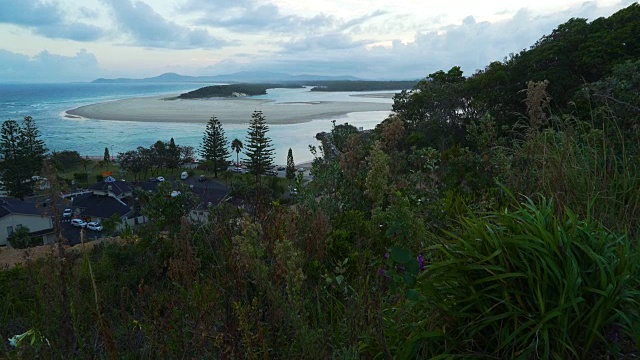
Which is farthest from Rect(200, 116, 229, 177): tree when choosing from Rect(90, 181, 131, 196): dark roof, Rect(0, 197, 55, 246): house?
Rect(0, 197, 55, 246): house

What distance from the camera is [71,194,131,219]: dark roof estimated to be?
2652 centimetres

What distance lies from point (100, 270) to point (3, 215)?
75.1 ft

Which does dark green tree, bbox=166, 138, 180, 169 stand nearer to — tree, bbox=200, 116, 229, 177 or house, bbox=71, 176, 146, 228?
tree, bbox=200, 116, 229, 177

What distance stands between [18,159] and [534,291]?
42.1 meters

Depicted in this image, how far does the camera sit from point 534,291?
1.81 m

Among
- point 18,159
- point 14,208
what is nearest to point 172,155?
point 18,159

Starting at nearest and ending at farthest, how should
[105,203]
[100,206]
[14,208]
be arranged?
[14,208]
[100,206]
[105,203]

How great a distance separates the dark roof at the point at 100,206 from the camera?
26522mm

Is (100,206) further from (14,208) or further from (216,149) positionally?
(216,149)

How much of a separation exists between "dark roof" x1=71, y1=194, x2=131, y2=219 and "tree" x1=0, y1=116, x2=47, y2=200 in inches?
379

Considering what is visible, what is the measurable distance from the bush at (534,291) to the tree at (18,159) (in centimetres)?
4013

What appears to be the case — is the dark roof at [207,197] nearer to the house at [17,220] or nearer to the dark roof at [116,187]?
the house at [17,220]

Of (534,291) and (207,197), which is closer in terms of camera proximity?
(534,291)

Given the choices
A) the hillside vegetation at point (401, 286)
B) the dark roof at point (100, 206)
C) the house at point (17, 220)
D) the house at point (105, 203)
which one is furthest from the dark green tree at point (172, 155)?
the hillside vegetation at point (401, 286)
